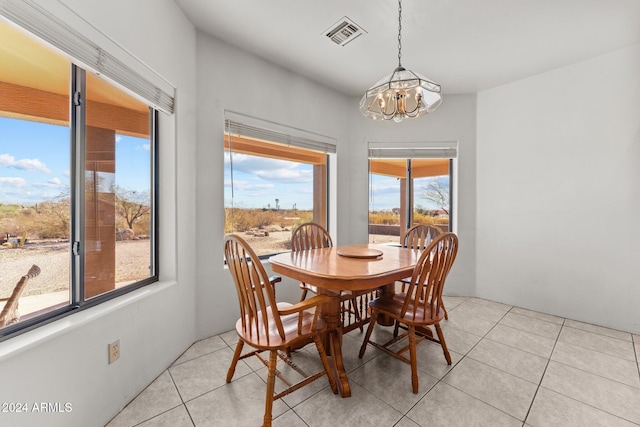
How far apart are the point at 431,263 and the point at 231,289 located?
176 cm

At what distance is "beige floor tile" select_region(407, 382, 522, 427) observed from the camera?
1400mm

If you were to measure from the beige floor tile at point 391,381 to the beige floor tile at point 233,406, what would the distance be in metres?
0.55

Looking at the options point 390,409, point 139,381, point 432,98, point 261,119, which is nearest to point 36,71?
point 261,119

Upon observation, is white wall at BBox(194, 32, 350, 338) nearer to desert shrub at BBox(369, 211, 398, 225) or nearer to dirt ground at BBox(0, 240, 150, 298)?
dirt ground at BBox(0, 240, 150, 298)

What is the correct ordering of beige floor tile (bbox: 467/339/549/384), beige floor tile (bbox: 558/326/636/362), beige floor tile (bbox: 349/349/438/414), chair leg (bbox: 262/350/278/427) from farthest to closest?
beige floor tile (bbox: 558/326/636/362) → beige floor tile (bbox: 467/339/549/384) → beige floor tile (bbox: 349/349/438/414) → chair leg (bbox: 262/350/278/427)

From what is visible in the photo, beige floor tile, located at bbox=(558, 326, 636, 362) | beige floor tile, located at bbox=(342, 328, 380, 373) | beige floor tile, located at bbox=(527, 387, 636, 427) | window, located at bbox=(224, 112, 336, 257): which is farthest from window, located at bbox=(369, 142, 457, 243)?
beige floor tile, located at bbox=(527, 387, 636, 427)

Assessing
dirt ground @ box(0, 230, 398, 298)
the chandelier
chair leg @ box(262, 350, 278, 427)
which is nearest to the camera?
dirt ground @ box(0, 230, 398, 298)

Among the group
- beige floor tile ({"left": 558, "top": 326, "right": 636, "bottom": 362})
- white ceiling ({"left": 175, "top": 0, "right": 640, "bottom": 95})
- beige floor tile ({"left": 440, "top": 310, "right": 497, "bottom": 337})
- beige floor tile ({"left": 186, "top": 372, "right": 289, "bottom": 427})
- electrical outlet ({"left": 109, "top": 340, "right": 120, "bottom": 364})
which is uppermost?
white ceiling ({"left": 175, "top": 0, "right": 640, "bottom": 95})

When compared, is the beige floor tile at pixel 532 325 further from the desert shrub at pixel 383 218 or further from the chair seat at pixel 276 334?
the chair seat at pixel 276 334

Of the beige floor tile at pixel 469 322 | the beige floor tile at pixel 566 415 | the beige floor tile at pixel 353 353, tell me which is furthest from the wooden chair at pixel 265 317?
the beige floor tile at pixel 469 322

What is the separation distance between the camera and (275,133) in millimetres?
2775

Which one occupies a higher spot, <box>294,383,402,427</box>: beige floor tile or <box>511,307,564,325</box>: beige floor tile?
<box>511,307,564,325</box>: beige floor tile

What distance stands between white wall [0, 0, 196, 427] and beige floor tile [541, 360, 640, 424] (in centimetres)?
258

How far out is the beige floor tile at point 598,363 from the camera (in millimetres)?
1810
